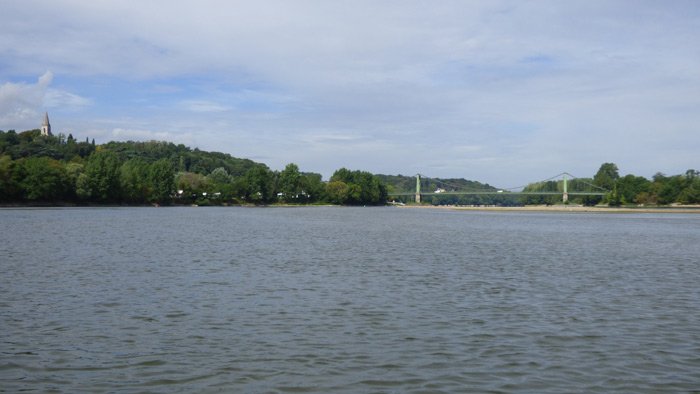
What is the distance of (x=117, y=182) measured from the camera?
117 metres

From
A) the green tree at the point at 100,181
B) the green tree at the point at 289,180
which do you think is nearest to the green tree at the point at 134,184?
the green tree at the point at 100,181

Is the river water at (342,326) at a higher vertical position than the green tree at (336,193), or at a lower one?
lower

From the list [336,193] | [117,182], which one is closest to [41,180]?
[117,182]

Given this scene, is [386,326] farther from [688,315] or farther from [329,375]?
[688,315]

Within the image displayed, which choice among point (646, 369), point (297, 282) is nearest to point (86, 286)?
point (297, 282)

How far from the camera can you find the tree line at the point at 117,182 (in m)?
97.7

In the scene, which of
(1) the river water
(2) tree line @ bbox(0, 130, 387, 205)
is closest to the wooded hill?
(2) tree line @ bbox(0, 130, 387, 205)

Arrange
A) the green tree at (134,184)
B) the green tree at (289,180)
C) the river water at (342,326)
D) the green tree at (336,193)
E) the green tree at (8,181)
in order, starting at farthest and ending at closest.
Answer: the green tree at (336,193), the green tree at (289,180), the green tree at (134,184), the green tree at (8,181), the river water at (342,326)

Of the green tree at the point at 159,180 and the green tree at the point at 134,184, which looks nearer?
the green tree at the point at 134,184

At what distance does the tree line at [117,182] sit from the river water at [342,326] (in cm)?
8284

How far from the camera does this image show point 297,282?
721 inches

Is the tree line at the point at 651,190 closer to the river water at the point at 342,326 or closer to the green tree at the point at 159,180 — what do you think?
the green tree at the point at 159,180

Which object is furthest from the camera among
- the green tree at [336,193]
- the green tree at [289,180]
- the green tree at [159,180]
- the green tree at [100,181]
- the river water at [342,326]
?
the green tree at [336,193]

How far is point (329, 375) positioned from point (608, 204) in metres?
162
